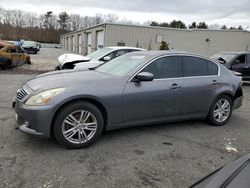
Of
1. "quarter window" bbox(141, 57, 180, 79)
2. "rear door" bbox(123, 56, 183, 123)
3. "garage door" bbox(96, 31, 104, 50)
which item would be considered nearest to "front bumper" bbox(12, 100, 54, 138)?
"rear door" bbox(123, 56, 183, 123)

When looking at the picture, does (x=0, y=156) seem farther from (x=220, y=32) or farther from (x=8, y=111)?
(x=220, y=32)

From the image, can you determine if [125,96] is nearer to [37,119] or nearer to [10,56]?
[37,119]

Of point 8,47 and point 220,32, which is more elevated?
point 220,32

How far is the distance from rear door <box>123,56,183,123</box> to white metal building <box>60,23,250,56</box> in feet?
60.3

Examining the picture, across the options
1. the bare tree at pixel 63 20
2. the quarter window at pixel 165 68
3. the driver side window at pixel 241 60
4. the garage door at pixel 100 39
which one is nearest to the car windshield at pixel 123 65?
the quarter window at pixel 165 68

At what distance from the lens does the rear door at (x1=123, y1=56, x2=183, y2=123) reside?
4148mm

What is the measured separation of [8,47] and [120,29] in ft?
34.5

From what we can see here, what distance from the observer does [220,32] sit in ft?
88.6

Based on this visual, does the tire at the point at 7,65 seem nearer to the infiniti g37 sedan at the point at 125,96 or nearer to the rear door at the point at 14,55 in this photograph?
the rear door at the point at 14,55

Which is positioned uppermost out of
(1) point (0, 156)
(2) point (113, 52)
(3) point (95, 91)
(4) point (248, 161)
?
(2) point (113, 52)

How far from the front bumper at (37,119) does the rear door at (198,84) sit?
2460 mm

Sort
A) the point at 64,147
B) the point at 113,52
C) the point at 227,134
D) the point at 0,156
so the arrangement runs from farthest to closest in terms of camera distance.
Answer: the point at 113,52 < the point at 227,134 < the point at 64,147 < the point at 0,156

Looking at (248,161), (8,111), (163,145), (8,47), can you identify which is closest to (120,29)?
(8,47)

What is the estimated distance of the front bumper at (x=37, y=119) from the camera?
139 inches
